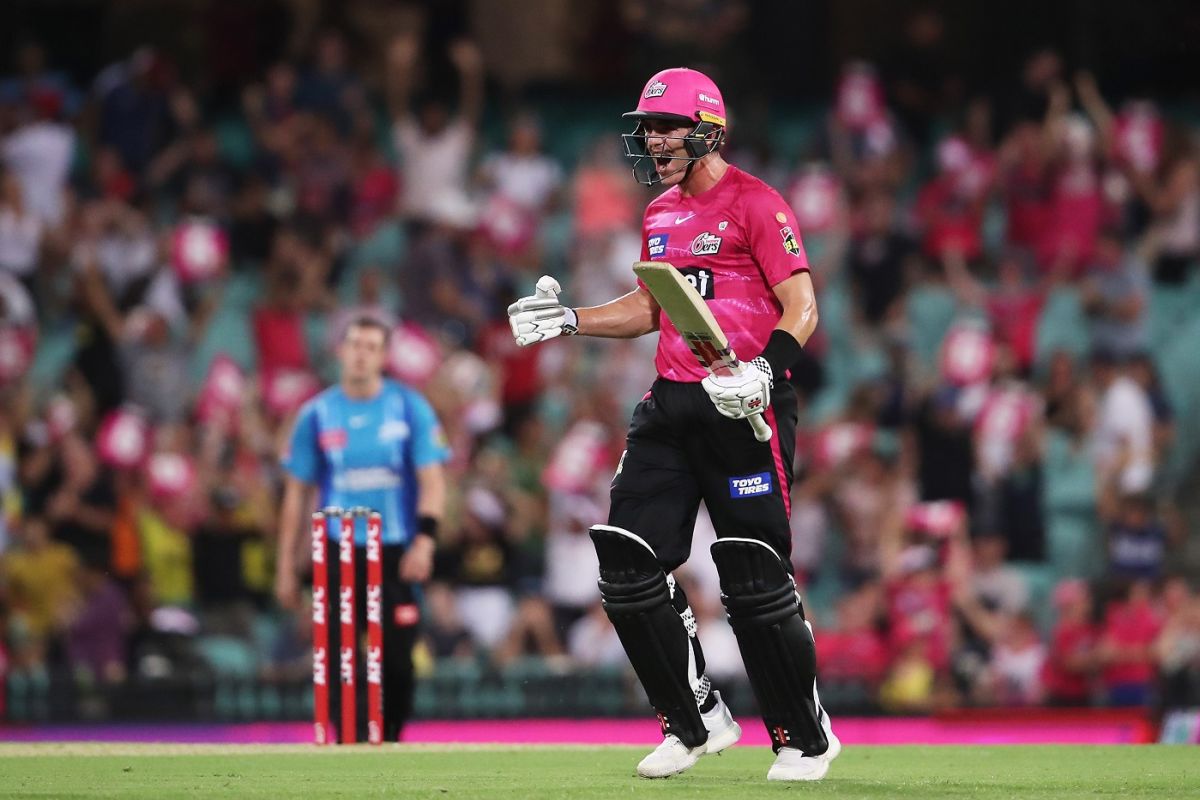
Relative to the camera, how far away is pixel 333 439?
391 inches

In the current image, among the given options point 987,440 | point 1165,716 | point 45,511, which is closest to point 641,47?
point 987,440

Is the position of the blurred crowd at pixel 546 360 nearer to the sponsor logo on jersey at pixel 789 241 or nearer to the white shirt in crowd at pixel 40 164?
the white shirt in crowd at pixel 40 164

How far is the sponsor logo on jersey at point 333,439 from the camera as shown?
32.5 ft

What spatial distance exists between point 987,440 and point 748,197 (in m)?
8.13

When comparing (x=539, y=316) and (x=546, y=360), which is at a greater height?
(x=546, y=360)

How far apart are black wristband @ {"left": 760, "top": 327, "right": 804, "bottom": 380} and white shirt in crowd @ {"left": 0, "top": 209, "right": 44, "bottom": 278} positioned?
10.4 metres

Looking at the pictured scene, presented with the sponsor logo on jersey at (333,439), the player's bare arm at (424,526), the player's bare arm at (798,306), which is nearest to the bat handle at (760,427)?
the player's bare arm at (798,306)

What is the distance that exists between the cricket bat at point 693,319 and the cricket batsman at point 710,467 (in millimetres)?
163

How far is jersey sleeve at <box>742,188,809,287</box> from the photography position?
691 centimetres

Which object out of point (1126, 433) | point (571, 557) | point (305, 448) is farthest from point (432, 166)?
point (305, 448)

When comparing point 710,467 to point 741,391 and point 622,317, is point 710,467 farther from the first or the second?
point 622,317

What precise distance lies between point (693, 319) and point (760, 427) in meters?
0.44

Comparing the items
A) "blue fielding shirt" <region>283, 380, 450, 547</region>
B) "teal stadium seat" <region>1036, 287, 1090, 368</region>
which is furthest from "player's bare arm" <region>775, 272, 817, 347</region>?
"teal stadium seat" <region>1036, 287, 1090, 368</region>

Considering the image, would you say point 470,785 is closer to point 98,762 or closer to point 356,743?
point 98,762
